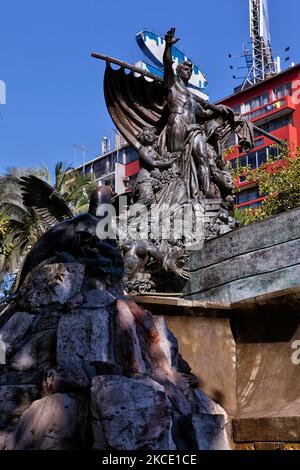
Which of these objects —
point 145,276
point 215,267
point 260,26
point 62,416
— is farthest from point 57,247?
point 260,26

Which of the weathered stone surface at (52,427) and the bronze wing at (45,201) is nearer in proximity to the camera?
the weathered stone surface at (52,427)

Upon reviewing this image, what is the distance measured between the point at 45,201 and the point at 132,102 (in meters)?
3.97

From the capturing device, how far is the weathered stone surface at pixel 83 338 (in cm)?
446

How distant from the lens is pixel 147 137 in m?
12.5

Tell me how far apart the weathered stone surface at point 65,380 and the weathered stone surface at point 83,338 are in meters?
0.19

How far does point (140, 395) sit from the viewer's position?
12.6 feet

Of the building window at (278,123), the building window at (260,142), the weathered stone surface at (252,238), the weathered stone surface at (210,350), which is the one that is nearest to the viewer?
the weathered stone surface at (210,350)

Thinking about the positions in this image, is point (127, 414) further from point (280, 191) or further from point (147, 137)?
point (280, 191)

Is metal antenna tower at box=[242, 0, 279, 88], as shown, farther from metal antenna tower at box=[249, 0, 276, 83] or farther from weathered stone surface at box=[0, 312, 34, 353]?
weathered stone surface at box=[0, 312, 34, 353]

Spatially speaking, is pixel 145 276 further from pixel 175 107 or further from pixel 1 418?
pixel 1 418

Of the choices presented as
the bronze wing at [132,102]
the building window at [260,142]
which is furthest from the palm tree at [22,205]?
the building window at [260,142]

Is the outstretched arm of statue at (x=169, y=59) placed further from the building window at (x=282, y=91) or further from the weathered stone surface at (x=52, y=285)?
the building window at (x=282, y=91)

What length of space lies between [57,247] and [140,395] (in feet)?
6.83

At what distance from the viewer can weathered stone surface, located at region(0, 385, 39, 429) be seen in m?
4.28
